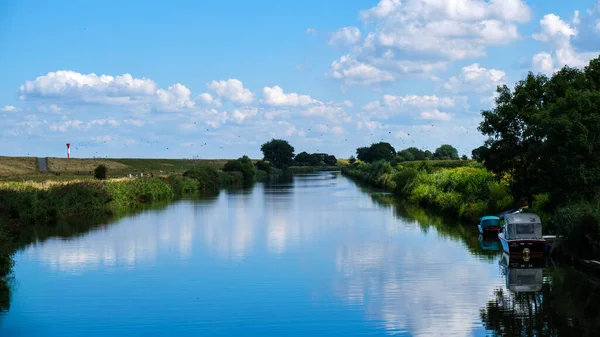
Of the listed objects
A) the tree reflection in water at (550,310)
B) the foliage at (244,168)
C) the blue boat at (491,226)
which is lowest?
the tree reflection in water at (550,310)

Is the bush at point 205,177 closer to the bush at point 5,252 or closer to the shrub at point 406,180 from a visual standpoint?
the shrub at point 406,180

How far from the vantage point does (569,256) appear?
27.6 meters

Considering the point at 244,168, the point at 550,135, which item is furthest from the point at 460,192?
the point at 244,168

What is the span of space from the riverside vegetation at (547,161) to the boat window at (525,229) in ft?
3.16

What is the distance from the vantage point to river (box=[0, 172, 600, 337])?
18.7 metres

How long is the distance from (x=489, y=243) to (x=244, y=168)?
10632 cm

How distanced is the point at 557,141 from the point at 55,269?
21950 mm

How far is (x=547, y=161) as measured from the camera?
3175 centimetres

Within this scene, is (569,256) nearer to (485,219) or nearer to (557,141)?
(557,141)

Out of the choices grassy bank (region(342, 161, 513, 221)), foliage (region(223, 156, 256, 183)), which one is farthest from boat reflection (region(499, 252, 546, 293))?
foliage (region(223, 156, 256, 183))

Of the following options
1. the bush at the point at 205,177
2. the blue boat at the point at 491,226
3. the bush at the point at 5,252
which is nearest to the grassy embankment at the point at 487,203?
the blue boat at the point at 491,226

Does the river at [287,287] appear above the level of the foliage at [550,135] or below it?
below

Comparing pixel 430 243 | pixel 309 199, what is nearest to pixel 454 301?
Result: pixel 430 243

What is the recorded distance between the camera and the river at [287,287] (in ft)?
61.3
